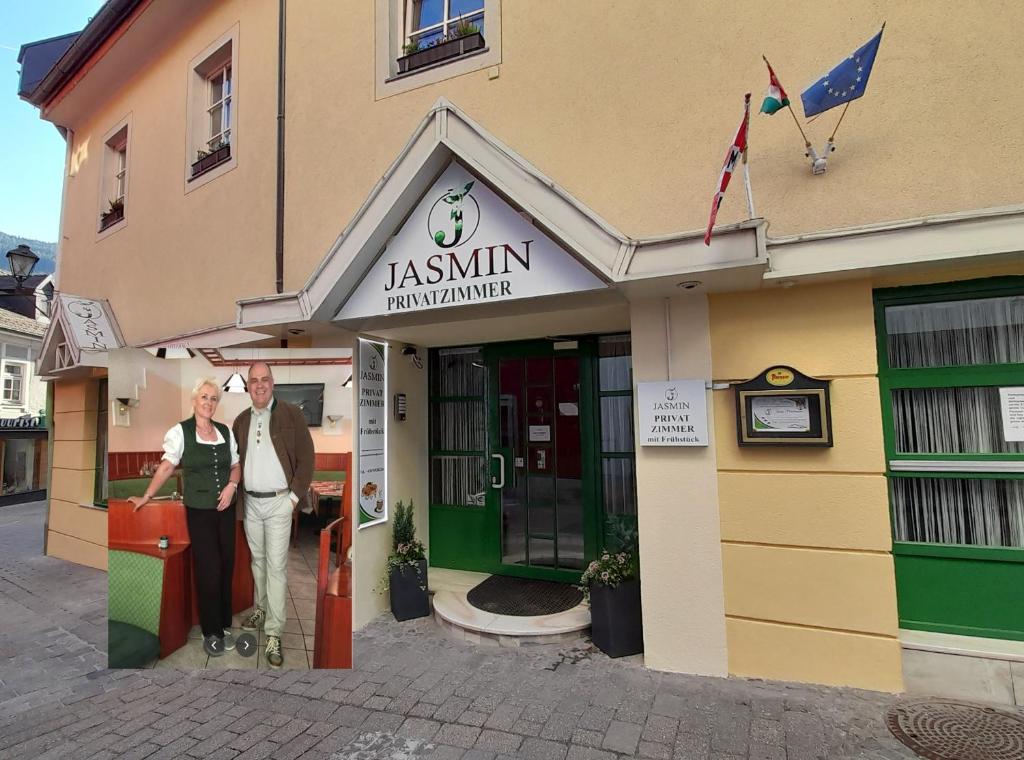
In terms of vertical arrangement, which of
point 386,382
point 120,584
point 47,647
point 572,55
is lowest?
point 47,647

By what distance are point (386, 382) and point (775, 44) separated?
13.4 feet

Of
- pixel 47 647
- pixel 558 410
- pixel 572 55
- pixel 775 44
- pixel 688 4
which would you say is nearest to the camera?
pixel 775 44

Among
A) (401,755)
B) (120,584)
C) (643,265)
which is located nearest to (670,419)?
(643,265)

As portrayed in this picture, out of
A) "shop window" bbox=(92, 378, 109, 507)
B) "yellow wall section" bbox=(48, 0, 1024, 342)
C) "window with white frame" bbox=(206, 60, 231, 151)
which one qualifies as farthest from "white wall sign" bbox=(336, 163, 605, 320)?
"shop window" bbox=(92, 378, 109, 507)

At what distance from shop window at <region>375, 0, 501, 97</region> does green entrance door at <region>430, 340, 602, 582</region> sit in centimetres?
272

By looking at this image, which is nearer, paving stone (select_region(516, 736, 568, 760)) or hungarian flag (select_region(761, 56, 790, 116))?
paving stone (select_region(516, 736, 568, 760))

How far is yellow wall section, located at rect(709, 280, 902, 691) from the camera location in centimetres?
334

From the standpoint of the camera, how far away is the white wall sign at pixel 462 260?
3777mm

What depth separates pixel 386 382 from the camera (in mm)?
4785

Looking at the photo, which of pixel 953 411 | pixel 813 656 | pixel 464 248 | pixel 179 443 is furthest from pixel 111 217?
pixel 953 411

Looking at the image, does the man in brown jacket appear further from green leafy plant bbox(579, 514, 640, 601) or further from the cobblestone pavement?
green leafy plant bbox(579, 514, 640, 601)

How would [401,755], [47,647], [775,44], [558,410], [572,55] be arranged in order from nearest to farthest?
[401,755], [775,44], [572,55], [47,647], [558,410]

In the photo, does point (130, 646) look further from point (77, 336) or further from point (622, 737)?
point (77, 336)

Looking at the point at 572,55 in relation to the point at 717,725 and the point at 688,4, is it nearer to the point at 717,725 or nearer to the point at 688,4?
the point at 688,4
